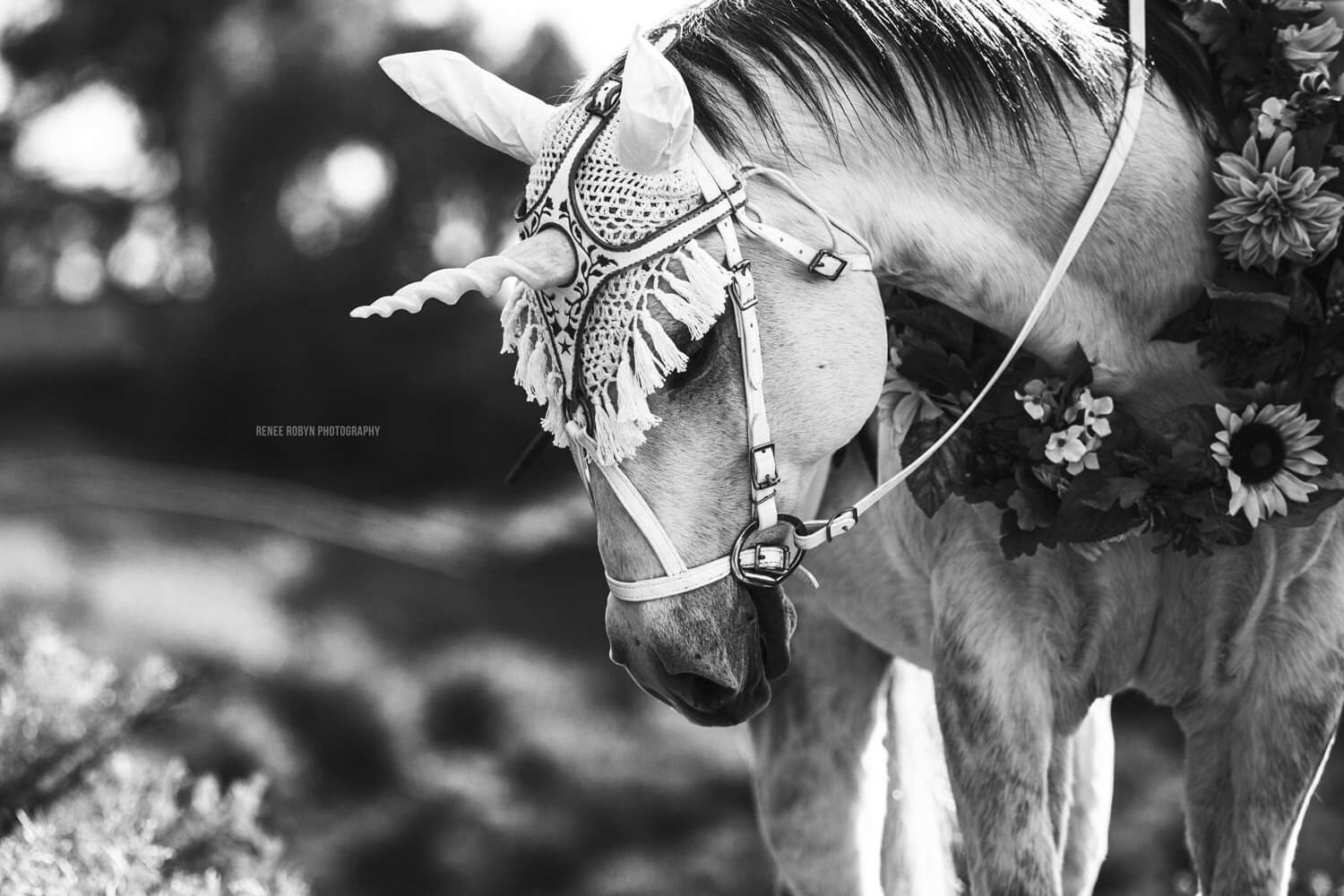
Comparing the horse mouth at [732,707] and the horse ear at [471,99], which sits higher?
the horse ear at [471,99]

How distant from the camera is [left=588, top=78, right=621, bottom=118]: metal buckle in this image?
1.57 meters

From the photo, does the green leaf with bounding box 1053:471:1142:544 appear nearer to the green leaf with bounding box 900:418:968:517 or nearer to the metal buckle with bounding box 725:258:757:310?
the green leaf with bounding box 900:418:968:517

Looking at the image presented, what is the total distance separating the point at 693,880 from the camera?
515 cm

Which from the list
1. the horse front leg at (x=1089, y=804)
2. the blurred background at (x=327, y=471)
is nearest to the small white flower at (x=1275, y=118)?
the horse front leg at (x=1089, y=804)

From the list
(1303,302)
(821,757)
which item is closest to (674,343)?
(1303,302)

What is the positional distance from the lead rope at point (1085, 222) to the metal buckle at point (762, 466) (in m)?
0.12

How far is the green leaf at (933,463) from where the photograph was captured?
1.87 m

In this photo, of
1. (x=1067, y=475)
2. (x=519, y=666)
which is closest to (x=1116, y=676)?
(x=1067, y=475)

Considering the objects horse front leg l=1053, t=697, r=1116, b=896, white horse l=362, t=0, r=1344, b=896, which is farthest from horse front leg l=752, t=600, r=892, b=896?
white horse l=362, t=0, r=1344, b=896

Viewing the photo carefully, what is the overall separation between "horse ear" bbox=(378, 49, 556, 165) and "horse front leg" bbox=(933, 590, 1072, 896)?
884mm

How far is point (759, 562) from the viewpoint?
157 cm

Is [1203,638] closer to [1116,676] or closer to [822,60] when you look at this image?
[1116,676]

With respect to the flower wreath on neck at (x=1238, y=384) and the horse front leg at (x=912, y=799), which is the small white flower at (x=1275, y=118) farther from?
the horse front leg at (x=912, y=799)

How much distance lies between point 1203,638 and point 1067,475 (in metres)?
0.37
